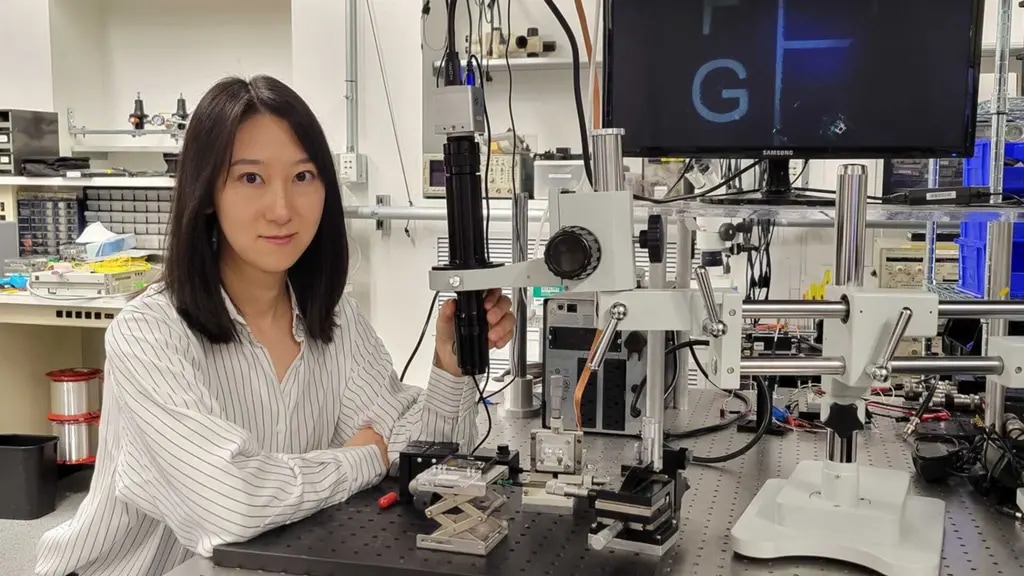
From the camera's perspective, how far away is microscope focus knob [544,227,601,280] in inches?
33.4

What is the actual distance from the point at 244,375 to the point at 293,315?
5.9 inches

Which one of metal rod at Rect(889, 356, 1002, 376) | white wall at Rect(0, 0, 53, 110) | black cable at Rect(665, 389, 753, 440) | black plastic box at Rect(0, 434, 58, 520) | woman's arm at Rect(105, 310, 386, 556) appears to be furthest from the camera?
white wall at Rect(0, 0, 53, 110)

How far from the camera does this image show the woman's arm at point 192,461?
38.4 inches

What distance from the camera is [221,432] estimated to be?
1022 millimetres

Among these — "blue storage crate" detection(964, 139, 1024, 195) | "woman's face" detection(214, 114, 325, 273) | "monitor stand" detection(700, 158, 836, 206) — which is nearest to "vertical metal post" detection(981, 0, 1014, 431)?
"blue storage crate" detection(964, 139, 1024, 195)

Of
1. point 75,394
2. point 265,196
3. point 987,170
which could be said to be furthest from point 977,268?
point 75,394

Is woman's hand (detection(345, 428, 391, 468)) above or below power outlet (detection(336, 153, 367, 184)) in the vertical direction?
below

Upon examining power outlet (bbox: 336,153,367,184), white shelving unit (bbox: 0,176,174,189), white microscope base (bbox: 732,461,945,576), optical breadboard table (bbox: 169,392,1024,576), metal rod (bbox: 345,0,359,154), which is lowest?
optical breadboard table (bbox: 169,392,1024,576)

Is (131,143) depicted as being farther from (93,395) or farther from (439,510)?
(439,510)

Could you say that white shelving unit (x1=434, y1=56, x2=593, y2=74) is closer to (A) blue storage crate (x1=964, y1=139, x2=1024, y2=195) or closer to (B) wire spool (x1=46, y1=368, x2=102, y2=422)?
(A) blue storage crate (x1=964, y1=139, x2=1024, y2=195)

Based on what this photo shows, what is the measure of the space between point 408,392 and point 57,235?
312cm

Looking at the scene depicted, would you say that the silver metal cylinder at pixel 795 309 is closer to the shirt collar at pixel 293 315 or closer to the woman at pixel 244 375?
the woman at pixel 244 375

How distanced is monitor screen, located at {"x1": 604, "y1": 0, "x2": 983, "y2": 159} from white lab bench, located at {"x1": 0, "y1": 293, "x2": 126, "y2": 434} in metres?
2.53

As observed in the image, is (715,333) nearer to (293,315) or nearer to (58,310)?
(293,315)
